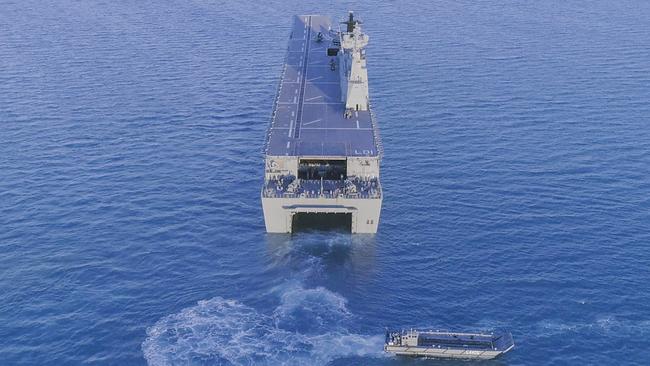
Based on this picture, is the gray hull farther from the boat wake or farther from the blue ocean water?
the boat wake

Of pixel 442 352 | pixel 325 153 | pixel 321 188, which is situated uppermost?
pixel 325 153

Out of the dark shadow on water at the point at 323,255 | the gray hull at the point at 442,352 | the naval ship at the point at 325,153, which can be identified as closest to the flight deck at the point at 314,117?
the naval ship at the point at 325,153

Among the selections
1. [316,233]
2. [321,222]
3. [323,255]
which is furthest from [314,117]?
[323,255]

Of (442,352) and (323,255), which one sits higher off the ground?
(323,255)

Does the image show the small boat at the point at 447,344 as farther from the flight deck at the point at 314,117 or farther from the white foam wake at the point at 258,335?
the flight deck at the point at 314,117

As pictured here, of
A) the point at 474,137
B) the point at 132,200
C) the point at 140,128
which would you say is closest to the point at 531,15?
the point at 474,137

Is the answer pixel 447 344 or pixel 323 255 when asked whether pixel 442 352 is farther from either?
pixel 323 255

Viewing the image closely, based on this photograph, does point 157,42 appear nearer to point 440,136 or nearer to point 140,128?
point 140,128
